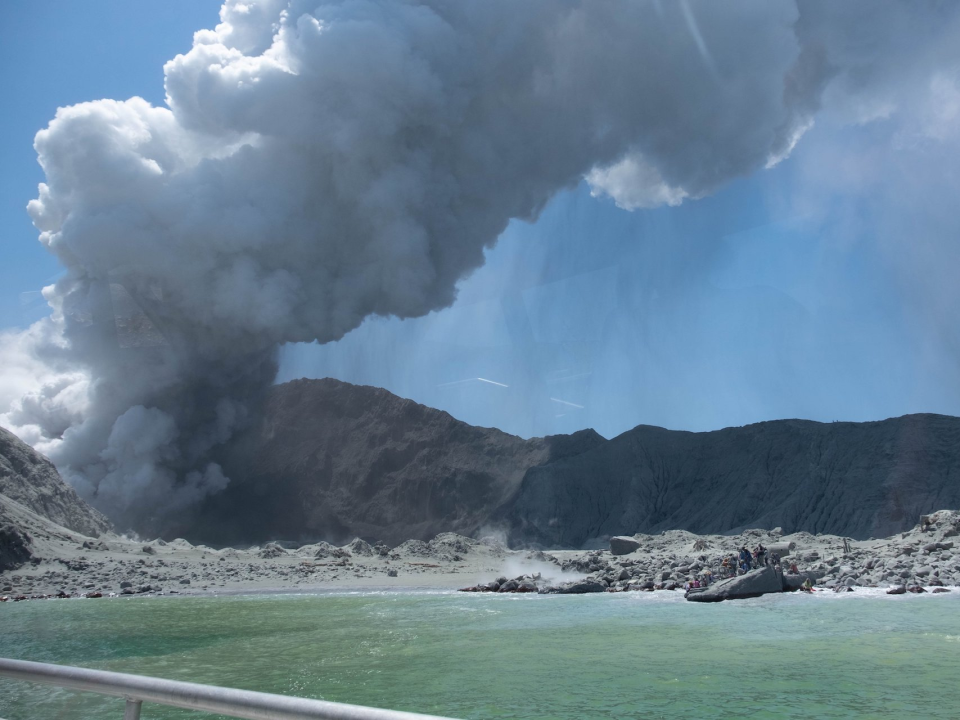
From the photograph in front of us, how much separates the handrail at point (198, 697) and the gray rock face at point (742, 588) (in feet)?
76.0

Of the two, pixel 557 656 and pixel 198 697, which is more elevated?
pixel 198 697

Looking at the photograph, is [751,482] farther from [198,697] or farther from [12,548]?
[198,697]

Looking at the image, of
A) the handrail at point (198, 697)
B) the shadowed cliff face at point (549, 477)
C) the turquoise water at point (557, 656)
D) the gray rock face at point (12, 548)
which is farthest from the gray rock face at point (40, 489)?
the handrail at point (198, 697)

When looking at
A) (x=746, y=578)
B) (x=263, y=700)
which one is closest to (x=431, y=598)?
(x=746, y=578)

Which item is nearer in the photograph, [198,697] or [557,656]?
[198,697]

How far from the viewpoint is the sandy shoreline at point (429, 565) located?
100 ft

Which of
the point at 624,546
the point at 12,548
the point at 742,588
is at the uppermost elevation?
the point at 624,546

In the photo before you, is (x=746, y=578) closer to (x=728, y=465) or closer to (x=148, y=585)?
(x=148, y=585)

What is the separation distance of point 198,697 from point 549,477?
8494 centimetres

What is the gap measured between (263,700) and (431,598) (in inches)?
1195

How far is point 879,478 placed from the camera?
67.9 metres

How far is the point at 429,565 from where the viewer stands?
1944 inches

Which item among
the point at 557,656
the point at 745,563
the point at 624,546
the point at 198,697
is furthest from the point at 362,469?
the point at 198,697

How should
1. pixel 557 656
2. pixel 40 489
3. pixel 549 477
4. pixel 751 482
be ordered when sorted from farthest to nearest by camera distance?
pixel 549 477 → pixel 751 482 → pixel 40 489 → pixel 557 656
